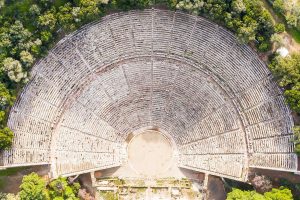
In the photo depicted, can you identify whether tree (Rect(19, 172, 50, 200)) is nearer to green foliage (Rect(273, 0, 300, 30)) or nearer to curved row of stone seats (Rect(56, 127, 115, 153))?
curved row of stone seats (Rect(56, 127, 115, 153))

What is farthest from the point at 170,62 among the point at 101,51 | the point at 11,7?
the point at 11,7

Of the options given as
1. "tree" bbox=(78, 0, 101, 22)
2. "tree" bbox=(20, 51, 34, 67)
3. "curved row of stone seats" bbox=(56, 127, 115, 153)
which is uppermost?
"tree" bbox=(78, 0, 101, 22)

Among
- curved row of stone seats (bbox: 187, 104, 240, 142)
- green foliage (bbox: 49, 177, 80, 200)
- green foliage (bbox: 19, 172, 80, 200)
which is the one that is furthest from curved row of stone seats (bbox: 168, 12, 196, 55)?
green foliage (bbox: 19, 172, 80, 200)

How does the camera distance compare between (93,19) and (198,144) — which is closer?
(93,19)

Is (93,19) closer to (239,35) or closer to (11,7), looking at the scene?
(11,7)

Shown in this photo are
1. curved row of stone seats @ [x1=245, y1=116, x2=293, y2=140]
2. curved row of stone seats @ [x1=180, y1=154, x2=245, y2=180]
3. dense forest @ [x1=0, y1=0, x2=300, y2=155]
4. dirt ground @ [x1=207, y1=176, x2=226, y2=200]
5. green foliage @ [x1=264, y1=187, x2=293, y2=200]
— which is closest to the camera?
dense forest @ [x1=0, y1=0, x2=300, y2=155]

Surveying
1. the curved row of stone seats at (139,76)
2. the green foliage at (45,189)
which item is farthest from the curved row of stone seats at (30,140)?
the curved row of stone seats at (139,76)

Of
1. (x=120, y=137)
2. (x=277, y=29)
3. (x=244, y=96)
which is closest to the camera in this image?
(x=277, y=29)
